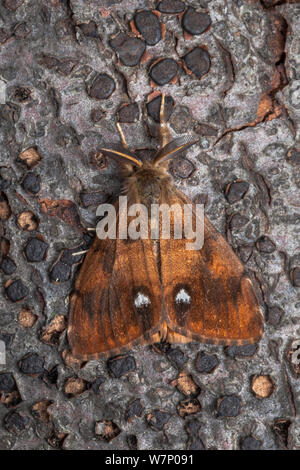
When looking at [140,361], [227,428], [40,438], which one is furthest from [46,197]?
[227,428]

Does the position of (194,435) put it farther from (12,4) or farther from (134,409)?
(12,4)

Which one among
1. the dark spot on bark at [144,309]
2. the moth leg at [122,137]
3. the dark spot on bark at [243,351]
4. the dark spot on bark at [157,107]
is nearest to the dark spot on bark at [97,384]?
the dark spot on bark at [144,309]

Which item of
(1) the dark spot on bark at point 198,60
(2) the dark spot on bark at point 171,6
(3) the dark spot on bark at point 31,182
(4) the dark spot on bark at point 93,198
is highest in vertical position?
(2) the dark spot on bark at point 171,6

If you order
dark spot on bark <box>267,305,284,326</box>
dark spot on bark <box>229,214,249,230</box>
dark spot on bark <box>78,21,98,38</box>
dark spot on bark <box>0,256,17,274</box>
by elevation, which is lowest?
dark spot on bark <box>267,305,284,326</box>

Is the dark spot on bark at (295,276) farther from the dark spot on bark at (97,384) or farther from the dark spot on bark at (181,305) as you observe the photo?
the dark spot on bark at (97,384)

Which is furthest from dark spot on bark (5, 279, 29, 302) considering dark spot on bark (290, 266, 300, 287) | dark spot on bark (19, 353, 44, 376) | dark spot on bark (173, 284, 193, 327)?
dark spot on bark (290, 266, 300, 287)

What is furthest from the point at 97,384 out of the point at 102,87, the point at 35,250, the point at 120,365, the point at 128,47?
the point at 128,47

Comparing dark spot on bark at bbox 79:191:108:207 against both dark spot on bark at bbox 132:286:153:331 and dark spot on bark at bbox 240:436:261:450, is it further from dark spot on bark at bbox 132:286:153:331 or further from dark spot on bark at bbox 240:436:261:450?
dark spot on bark at bbox 240:436:261:450
